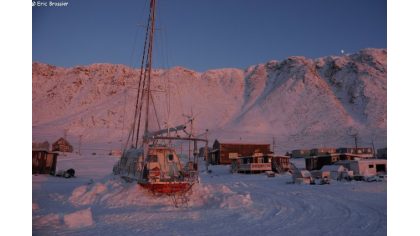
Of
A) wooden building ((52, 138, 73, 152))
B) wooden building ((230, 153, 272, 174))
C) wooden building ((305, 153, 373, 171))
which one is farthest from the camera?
wooden building ((52, 138, 73, 152))

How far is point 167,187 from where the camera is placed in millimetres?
13305

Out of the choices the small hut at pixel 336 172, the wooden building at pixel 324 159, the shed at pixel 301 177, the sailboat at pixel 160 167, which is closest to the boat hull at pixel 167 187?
the sailboat at pixel 160 167

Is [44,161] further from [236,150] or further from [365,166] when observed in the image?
[236,150]

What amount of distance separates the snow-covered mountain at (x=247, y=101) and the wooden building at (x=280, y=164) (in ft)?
93.4

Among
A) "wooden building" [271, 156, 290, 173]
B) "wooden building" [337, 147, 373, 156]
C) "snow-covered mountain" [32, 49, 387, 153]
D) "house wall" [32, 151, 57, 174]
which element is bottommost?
"wooden building" [271, 156, 290, 173]

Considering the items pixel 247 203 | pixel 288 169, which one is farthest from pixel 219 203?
pixel 288 169

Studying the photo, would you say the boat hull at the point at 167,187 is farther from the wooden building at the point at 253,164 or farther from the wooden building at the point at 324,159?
the wooden building at the point at 324,159

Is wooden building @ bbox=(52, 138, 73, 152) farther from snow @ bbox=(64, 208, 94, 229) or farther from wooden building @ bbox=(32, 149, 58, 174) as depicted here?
snow @ bbox=(64, 208, 94, 229)

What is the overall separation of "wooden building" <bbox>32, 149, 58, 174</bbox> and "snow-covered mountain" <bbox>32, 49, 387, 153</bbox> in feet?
123

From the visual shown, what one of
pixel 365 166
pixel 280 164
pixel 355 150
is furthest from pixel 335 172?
pixel 355 150

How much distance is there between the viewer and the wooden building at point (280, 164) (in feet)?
126

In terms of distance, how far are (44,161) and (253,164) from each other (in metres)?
18.9

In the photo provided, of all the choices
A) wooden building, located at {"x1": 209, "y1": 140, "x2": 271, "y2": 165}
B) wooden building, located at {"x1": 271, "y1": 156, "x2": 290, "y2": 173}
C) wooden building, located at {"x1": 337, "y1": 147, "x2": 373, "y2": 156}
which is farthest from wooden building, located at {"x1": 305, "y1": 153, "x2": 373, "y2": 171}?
wooden building, located at {"x1": 337, "y1": 147, "x2": 373, "y2": 156}

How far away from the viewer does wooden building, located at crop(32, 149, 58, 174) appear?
27.2m
